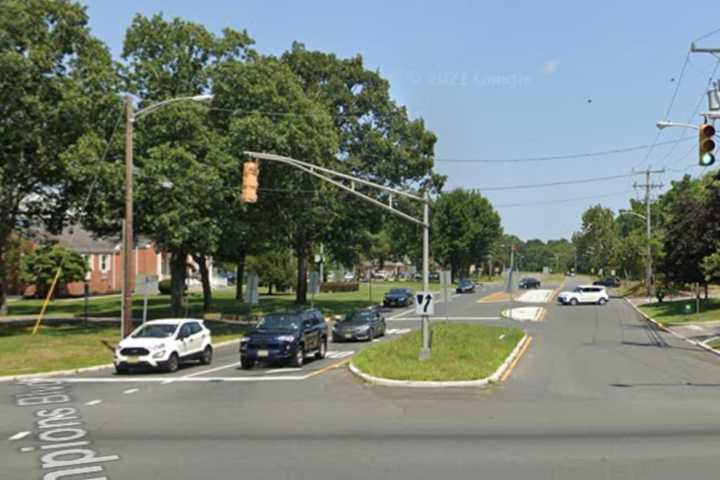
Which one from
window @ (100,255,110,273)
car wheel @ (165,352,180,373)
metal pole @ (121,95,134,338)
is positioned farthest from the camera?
window @ (100,255,110,273)

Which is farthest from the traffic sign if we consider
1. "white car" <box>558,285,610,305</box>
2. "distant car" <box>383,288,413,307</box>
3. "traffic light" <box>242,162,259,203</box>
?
"white car" <box>558,285,610,305</box>

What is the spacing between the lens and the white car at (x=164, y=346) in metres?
23.8

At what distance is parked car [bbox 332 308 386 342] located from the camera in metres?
37.1

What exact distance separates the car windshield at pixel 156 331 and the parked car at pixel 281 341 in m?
2.30

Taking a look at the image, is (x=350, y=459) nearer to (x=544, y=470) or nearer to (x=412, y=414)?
(x=544, y=470)

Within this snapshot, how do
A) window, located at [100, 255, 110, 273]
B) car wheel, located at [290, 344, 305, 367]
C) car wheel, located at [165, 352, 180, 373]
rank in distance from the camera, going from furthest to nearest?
window, located at [100, 255, 110, 273] < car wheel, located at [290, 344, 305, 367] < car wheel, located at [165, 352, 180, 373]

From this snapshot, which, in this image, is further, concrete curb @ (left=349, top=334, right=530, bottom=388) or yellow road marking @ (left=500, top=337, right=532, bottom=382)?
yellow road marking @ (left=500, top=337, right=532, bottom=382)

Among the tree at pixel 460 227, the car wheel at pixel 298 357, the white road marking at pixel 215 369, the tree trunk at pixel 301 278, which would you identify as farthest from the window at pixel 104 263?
the tree at pixel 460 227

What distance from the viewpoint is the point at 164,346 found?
79.1 feet

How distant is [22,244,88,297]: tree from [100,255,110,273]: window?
1029cm

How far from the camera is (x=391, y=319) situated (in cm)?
5278

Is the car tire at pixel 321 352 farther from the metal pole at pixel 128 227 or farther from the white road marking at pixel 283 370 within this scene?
the metal pole at pixel 128 227

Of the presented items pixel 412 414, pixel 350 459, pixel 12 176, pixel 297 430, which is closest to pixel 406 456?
pixel 350 459

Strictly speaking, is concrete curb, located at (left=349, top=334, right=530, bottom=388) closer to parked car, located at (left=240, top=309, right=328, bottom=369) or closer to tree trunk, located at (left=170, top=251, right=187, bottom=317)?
parked car, located at (left=240, top=309, right=328, bottom=369)
